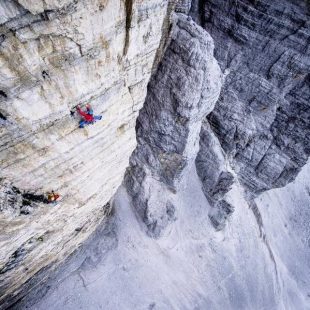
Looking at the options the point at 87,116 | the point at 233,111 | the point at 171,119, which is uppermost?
the point at 233,111

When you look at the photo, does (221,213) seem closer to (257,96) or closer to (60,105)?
(257,96)

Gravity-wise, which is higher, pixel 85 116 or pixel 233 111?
pixel 233 111

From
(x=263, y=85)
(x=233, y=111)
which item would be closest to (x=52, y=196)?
(x=233, y=111)

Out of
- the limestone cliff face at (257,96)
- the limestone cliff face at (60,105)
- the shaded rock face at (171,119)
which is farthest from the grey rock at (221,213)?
the limestone cliff face at (60,105)

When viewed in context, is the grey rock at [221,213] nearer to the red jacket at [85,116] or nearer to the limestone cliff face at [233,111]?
the limestone cliff face at [233,111]

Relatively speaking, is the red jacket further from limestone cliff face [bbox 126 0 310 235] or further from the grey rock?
the grey rock

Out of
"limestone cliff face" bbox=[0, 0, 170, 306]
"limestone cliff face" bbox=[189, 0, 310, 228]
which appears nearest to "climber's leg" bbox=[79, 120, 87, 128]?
"limestone cliff face" bbox=[0, 0, 170, 306]
